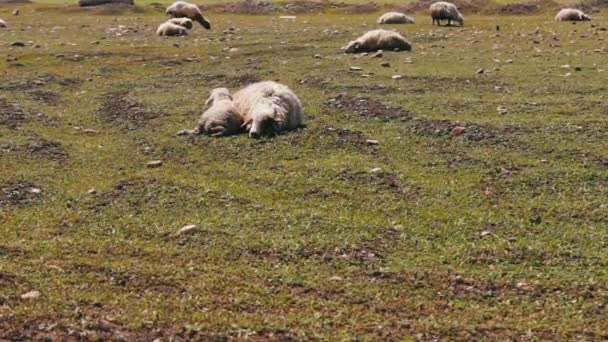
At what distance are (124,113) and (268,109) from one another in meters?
4.63

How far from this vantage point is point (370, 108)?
51.7 feet

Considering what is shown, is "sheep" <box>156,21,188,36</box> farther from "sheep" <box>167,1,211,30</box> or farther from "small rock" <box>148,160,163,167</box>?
"small rock" <box>148,160,163,167</box>

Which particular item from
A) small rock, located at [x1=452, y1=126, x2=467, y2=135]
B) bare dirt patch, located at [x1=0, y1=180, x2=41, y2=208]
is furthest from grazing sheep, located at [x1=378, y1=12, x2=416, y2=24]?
bare dirt patch, located at [x1=0, y1=180, x2=41, y2=208]

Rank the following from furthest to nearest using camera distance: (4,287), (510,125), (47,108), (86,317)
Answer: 1. (47,108)
2. (510,125)
3. (4,287)
4. (86,317)

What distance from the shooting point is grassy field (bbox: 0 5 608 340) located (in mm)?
6730

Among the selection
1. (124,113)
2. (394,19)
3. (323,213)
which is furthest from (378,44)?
(323,213)

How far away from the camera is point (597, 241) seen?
8320 mm

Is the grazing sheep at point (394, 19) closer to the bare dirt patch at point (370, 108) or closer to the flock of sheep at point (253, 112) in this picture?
the bare dirt patch at point (370, 108)

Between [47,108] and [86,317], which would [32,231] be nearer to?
[86,317]

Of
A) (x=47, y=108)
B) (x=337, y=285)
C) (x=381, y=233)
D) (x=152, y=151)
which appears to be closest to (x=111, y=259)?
(x=337, y=285)

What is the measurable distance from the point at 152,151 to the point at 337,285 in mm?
6811


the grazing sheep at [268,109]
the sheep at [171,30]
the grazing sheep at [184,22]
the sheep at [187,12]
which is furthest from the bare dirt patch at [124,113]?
the sheep at [187,12]

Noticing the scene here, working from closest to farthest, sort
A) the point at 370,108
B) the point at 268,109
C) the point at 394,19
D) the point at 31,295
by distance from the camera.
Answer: the point at 31,295
the point at 268,109
the point at 370,108
the point at 394,19

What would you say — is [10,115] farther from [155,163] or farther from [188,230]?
[188,230]
